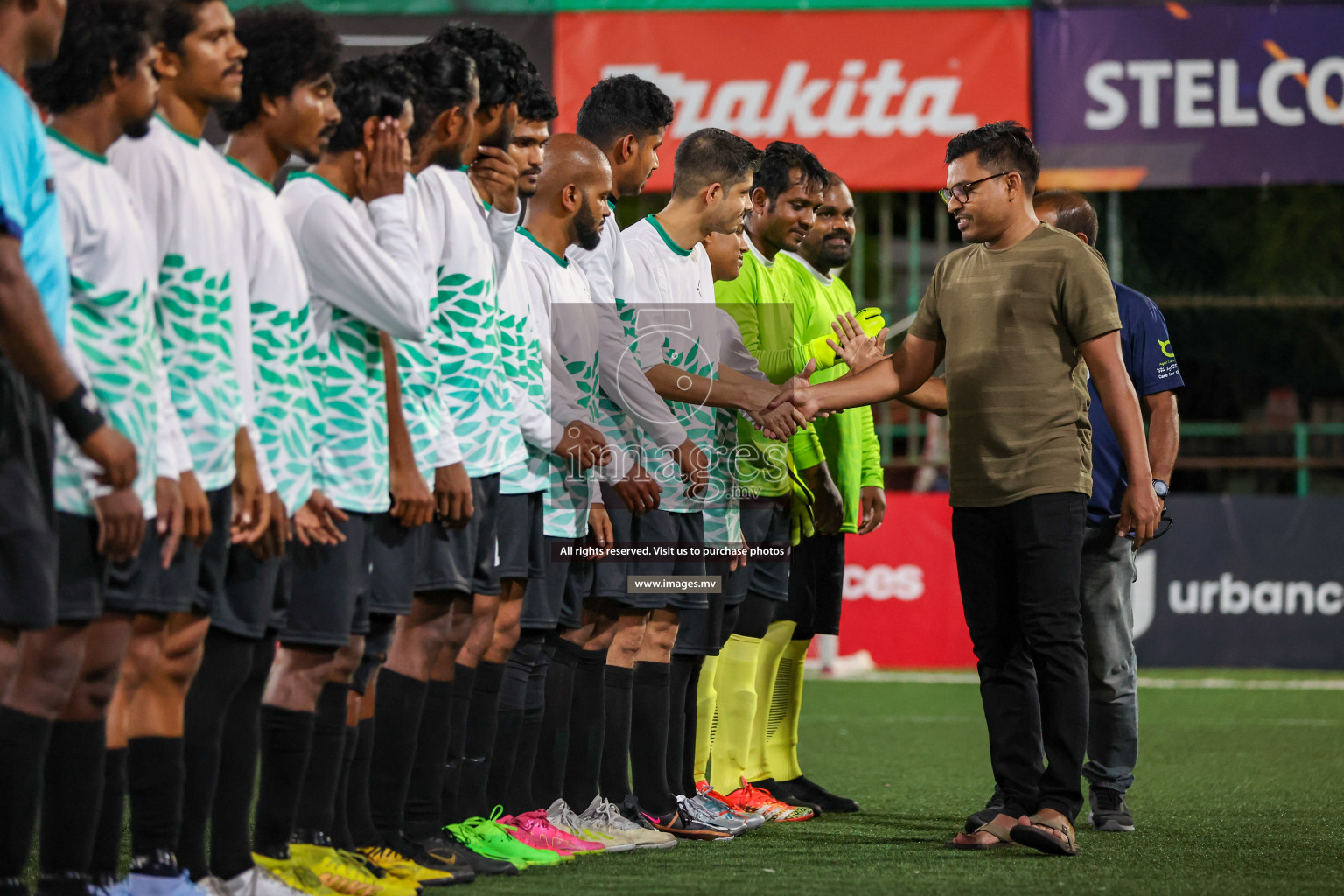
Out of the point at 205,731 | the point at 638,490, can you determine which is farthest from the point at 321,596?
the point at 638,490

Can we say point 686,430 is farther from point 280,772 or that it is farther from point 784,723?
point 280,772

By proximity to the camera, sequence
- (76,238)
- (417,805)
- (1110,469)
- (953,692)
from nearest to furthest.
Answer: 1. (76,238)
2. (417,805)
3. (1110,469)
4. (953,692)

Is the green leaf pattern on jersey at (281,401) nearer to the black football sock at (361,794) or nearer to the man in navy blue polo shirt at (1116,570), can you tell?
the black football sock at (361,794)

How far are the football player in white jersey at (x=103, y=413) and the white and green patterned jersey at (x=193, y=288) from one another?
92 mm

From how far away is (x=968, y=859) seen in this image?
454cm

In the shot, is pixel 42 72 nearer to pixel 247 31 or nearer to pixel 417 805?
pixel 247 31

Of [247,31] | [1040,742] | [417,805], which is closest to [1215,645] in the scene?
[1040,742]

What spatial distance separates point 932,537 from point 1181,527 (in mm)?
1763

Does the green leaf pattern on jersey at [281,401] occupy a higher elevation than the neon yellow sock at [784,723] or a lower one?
higher

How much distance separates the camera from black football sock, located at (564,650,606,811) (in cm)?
482

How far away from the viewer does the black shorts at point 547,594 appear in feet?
15.0

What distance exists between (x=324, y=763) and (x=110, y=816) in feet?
1.81

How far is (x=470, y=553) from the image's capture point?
13.4ft

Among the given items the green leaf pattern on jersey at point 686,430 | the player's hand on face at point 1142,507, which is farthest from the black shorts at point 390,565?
the player's hand on face at point 1142,507
